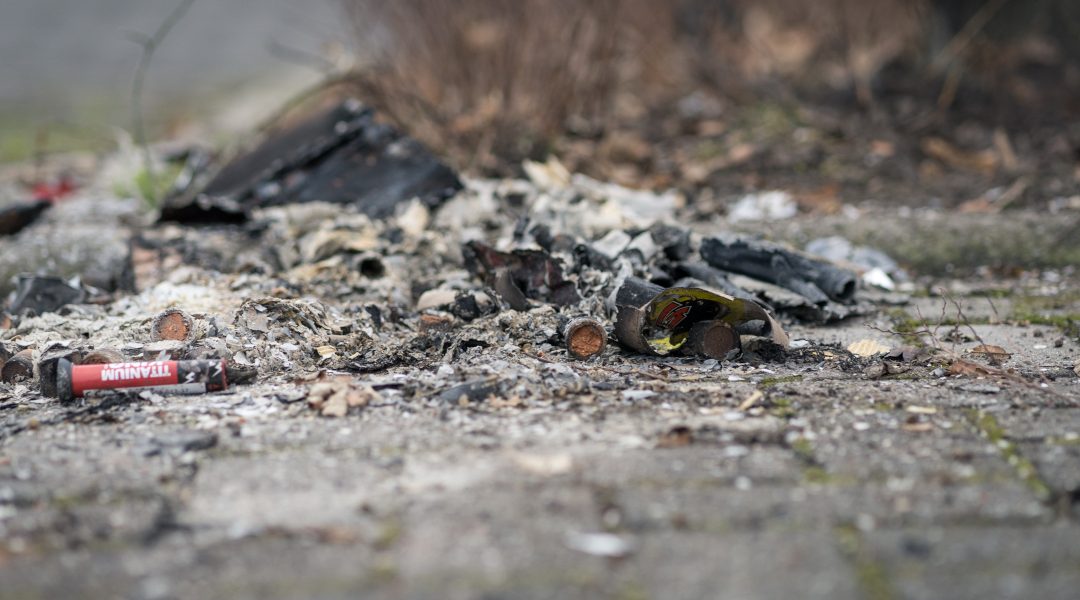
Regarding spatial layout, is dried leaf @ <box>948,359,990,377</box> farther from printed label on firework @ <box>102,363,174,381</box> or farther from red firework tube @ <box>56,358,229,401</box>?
printed label on firework @ <box>102,363,174,381</box>

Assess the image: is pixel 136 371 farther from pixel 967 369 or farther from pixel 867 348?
pixel 967 369

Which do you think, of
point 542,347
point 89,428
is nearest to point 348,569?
point 89,428

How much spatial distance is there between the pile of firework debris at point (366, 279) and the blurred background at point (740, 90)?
2.35 ft

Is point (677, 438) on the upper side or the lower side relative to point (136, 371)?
lower

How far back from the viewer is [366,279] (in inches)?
145

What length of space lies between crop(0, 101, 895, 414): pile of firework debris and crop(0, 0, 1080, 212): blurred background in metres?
0.72

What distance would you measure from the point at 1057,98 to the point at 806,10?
171 cm

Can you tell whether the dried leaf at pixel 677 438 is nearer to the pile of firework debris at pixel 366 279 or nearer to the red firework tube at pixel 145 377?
the pile of firework debris at pixel 366 279

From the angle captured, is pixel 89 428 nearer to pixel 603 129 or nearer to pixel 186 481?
pixel 186 481

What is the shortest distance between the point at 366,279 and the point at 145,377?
1.10 metres

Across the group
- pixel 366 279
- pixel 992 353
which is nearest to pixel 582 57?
pixel 366 279

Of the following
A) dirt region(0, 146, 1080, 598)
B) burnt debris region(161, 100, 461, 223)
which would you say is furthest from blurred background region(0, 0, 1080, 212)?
dirt region(0, 146, 1080, 598)

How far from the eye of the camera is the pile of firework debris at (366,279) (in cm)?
292

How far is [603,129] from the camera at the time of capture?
234 inches
